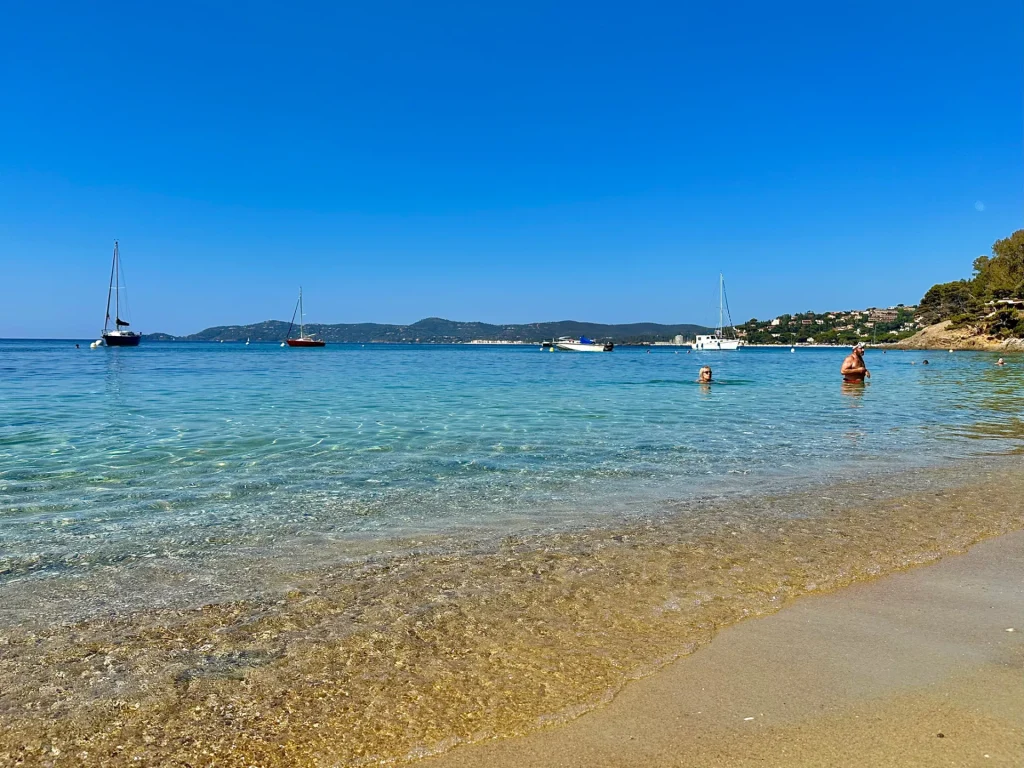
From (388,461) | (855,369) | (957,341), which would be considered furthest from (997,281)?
(388,461)

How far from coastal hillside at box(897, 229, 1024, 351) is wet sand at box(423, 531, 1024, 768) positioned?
4803 inches

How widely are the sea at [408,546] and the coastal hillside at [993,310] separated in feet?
377

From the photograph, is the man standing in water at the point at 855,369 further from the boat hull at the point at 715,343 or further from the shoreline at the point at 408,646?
the boat hull at the point at 715,343

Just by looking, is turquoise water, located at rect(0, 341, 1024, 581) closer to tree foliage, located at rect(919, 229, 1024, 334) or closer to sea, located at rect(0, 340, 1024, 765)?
sea, located at rect(0, 340, 1024, 765)

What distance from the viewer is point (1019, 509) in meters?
7.52

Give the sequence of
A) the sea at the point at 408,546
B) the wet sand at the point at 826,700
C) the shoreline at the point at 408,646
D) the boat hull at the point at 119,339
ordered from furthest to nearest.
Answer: the boat hull at the point at 119,339 < the sea at the point at 408,546 < the shoreline at the point at 408,646 < the wet sand at the point at 826,700

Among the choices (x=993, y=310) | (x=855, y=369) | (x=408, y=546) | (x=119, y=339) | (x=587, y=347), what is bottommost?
(x=408, y=546)

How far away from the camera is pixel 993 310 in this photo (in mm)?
109875

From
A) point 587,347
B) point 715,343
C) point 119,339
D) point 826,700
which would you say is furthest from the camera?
point 715,343

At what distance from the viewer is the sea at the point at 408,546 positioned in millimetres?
3500

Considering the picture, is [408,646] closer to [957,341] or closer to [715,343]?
[957,341]

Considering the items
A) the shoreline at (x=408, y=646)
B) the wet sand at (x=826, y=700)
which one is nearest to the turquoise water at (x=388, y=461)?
the shoreline at (x=408, y=646)

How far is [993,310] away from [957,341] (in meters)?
9.69

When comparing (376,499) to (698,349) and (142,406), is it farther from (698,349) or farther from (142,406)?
(698,349)
